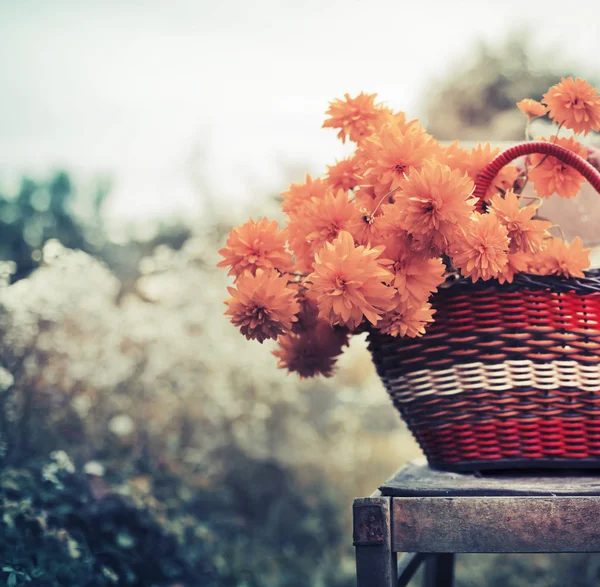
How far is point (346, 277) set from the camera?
0.57 meters

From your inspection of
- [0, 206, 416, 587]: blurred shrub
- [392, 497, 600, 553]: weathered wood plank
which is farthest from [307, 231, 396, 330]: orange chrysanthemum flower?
[0, 206, 416, 587]: blurred shrub

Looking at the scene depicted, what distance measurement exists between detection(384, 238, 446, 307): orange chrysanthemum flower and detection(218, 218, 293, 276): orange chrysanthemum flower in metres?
0.12

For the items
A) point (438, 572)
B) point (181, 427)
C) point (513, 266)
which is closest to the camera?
point (513, 266)

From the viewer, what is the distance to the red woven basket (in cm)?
71

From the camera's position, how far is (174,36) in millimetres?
1863

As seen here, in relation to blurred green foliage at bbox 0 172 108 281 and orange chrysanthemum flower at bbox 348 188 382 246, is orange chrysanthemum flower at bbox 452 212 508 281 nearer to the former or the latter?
orange chrysanthemum flower at bbox 348 188 382 246

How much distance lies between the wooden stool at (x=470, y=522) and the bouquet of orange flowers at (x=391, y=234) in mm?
166

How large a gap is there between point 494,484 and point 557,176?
35cm

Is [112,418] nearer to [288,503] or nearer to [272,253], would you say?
[288,503]

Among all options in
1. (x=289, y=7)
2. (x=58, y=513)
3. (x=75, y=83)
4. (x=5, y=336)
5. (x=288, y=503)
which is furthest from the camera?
(x=289, y=7)

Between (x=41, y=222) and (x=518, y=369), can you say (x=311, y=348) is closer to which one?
(x=518, y=369)

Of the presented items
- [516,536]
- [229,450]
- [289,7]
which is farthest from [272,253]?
[289,7]

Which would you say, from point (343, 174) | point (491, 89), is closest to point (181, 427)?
point (343, 174)

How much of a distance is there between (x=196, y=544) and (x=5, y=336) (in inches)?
24.4
